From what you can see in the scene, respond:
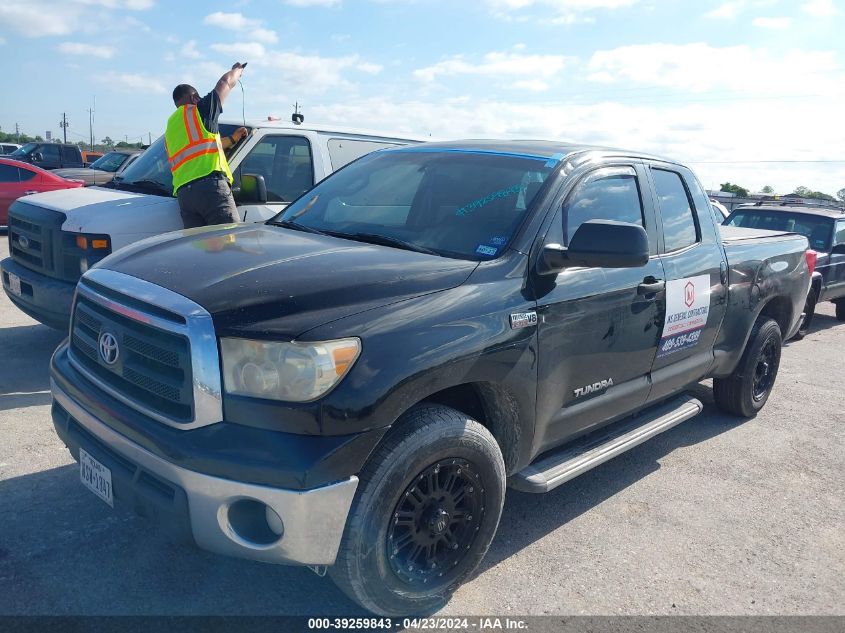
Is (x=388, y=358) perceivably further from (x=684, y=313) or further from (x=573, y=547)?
(x=684, y=313)

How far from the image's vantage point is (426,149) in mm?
4094

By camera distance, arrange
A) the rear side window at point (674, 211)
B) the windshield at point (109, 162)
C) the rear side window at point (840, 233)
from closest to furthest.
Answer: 1. the rear side window at point (674, 211)
2. the rear side window at point (840, 233)
3. the windshield at point (109, 162)

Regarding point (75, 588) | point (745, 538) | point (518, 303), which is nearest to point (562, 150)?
point (518, 303)

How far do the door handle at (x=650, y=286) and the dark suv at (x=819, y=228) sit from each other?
618 centimetres

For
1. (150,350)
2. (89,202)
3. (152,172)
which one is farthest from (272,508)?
(152,172)

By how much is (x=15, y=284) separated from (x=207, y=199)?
166 cm

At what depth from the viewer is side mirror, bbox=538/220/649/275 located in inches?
118

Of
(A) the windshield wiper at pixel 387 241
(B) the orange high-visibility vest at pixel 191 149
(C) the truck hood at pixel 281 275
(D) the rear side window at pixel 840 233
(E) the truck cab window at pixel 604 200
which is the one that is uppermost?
(B) the orange high-visibility vest at pixel 191 149

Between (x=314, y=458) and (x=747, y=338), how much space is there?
3.86 metres

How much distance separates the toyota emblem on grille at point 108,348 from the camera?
271 centimetres

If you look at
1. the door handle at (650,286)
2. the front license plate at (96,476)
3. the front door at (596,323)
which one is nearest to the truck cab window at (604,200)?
the front door at (596,323)

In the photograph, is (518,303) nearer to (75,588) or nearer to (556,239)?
(556,239)

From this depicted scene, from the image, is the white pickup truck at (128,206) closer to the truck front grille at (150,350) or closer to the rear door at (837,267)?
the truck front grille at (150,350)

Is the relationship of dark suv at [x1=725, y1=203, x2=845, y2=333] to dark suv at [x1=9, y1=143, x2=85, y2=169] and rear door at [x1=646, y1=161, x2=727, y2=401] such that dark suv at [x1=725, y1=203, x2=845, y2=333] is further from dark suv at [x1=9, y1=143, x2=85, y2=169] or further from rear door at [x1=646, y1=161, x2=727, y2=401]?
dark suv at [x1=9, y1=143, x2=85, y2=169]
